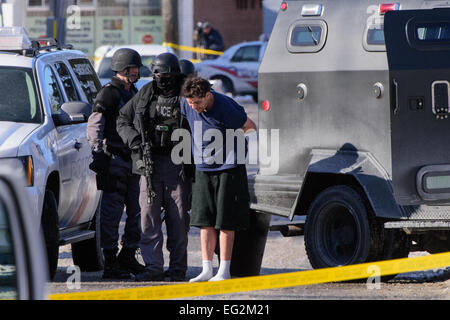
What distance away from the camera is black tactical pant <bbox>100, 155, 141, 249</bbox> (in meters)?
9.13

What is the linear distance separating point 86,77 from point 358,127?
9.64 feet

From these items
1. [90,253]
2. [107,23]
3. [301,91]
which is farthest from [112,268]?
[107,23]

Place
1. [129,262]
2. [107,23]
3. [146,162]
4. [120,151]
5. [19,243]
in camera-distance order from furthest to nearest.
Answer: [107,23] → [129,262] → [120,151] → [146,162] → [19,243]

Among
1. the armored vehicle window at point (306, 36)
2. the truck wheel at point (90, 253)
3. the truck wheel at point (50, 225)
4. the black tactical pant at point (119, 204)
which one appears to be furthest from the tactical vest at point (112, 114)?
the armored vehicle window at point (306, 36)

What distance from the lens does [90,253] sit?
9961 mm

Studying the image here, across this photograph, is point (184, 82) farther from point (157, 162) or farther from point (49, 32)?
point (49, 32)

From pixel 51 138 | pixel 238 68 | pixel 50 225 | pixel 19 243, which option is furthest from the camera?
pixel 238 68

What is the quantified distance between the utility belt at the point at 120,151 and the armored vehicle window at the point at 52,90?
Answer: 21.9 inches

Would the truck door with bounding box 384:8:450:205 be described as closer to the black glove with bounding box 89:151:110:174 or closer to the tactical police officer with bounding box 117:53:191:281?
the tactical police officer with bounding box 117:53:191:281

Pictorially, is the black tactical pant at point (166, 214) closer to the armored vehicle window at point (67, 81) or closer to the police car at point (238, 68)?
the armored vehicle window at point (67, 81)

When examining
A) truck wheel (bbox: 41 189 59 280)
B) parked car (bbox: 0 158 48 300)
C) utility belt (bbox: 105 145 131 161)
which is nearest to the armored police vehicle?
utility belt (bbox: 105 145 131 161)

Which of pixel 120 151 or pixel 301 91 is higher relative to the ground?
pixel 301 91

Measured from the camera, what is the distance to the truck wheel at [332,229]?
8875 millimetres

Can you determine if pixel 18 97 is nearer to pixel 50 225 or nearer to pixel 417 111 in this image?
pixel 50 225
